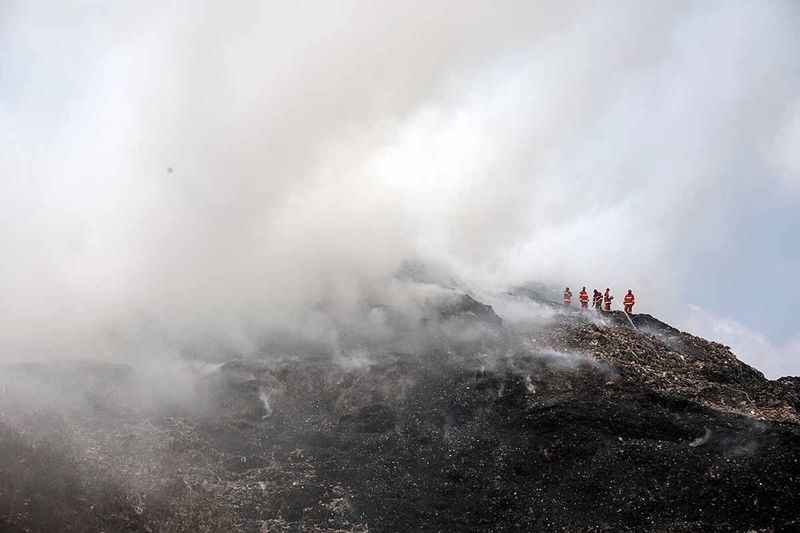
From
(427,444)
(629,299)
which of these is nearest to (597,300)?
(629,299)

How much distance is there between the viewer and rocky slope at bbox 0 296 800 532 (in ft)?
70.7

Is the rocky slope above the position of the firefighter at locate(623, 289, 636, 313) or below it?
below

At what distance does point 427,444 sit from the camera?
26.6 meters

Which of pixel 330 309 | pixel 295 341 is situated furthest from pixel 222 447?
pixel 330 309

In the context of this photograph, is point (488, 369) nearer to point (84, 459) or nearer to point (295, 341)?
point (295, 341)

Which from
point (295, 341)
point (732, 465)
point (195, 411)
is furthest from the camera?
point (295, 341)

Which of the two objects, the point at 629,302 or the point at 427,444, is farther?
the point at 629,302

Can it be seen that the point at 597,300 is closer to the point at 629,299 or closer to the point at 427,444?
the point at 629,299

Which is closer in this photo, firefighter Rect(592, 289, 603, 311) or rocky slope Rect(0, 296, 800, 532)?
rocky slope Rect(0, 296, 800, 532)

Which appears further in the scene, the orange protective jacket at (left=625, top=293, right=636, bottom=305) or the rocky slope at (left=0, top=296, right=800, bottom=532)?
the orange protective jacket at (left=625, top=293, right=636, bottom=305)

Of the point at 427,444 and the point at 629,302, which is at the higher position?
the point at 629,302

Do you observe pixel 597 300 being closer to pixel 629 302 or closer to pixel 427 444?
pixel 629 302

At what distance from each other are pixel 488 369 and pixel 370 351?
7.99 metres

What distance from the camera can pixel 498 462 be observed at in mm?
24938
